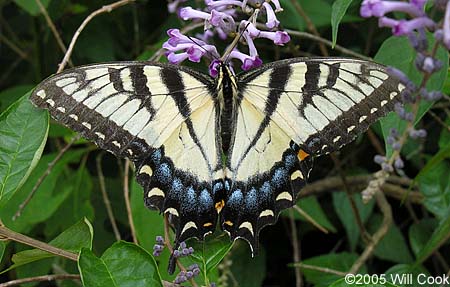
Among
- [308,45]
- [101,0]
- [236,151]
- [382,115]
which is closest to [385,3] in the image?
[382,115]

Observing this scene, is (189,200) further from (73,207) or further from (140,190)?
(73,207)

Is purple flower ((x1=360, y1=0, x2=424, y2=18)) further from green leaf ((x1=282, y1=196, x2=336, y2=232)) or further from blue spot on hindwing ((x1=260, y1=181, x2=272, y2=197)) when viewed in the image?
green leaf ((x1=282, y1=196, x2=336, y2=232))

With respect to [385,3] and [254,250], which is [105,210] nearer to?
[254,250]

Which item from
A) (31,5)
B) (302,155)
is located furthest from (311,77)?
(31,5)

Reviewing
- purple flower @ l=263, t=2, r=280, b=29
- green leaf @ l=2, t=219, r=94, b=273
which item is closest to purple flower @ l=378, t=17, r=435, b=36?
purple flower @ l=263, t=2, r=280, b=29

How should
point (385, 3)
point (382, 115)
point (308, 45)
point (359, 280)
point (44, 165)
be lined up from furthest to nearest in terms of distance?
point (308, 45) < point (44, 165) < point (382, 115) < point (359, 280) < point (385, 3)
